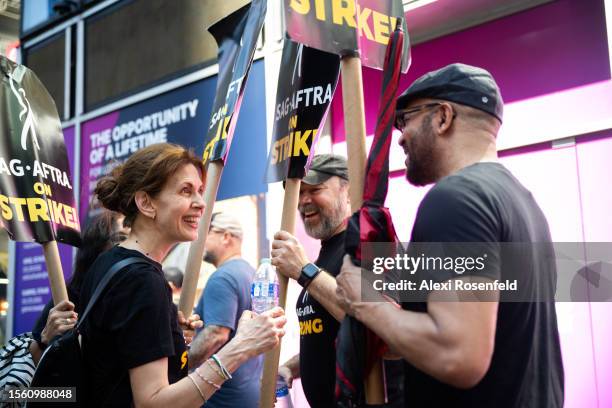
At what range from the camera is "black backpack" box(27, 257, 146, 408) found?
6.61 feet

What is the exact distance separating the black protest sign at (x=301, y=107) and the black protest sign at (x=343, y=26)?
1.06 ft

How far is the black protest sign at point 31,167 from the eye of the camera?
2.95m

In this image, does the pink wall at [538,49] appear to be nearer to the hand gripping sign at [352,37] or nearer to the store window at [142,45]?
the hand gripping sign at [352,37]

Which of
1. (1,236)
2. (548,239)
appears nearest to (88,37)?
(1,236)

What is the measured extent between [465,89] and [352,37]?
511mm

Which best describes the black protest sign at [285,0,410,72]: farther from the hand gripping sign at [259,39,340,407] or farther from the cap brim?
the cap brim

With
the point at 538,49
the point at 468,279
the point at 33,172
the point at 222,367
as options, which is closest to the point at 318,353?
the point at 222,367

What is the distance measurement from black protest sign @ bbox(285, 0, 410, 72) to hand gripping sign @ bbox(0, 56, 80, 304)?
1.54 m

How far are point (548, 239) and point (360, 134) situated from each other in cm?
63

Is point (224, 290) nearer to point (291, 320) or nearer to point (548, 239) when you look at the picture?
point (291, 320)

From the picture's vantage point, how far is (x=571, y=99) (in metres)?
3.95

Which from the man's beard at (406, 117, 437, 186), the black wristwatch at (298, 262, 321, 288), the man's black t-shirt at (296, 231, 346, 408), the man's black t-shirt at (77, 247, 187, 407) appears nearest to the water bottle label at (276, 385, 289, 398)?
the man's black t-shirt at (296, 231, 346, 408)

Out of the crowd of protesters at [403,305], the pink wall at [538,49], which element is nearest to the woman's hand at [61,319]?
the crowd of protesters at [403,305]

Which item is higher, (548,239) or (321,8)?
(321,8)
